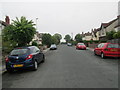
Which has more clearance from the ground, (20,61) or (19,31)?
(19,31)

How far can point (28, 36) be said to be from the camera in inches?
484

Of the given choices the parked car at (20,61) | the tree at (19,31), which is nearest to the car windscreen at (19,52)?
the parked car at (20,61)

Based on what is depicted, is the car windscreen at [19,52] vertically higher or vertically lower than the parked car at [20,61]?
higher

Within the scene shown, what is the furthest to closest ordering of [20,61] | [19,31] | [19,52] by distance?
1. [19,31]
2. [19,52]
3. [20,61]

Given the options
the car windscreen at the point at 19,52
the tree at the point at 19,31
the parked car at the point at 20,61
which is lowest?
the parked car at the point at 20,61

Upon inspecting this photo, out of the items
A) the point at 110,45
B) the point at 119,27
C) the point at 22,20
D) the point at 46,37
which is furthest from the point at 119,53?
the point at 46,37

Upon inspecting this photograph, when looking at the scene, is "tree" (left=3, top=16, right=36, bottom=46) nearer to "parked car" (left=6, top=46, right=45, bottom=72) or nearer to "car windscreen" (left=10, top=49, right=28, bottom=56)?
"car windscreen" (left=10, top=49, right=28, bottom=56)

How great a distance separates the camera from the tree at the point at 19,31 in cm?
1175

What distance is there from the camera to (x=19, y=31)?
461 inches

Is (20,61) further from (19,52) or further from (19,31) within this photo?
(19,31)

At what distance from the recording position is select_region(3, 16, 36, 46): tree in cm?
1175

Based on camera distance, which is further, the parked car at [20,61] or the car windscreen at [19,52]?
the car windscreen at [19,52]

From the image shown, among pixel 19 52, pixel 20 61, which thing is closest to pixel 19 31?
pixel 19 52

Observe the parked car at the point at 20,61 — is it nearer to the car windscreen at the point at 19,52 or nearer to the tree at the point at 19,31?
the car windscreen at the point at 19,52
